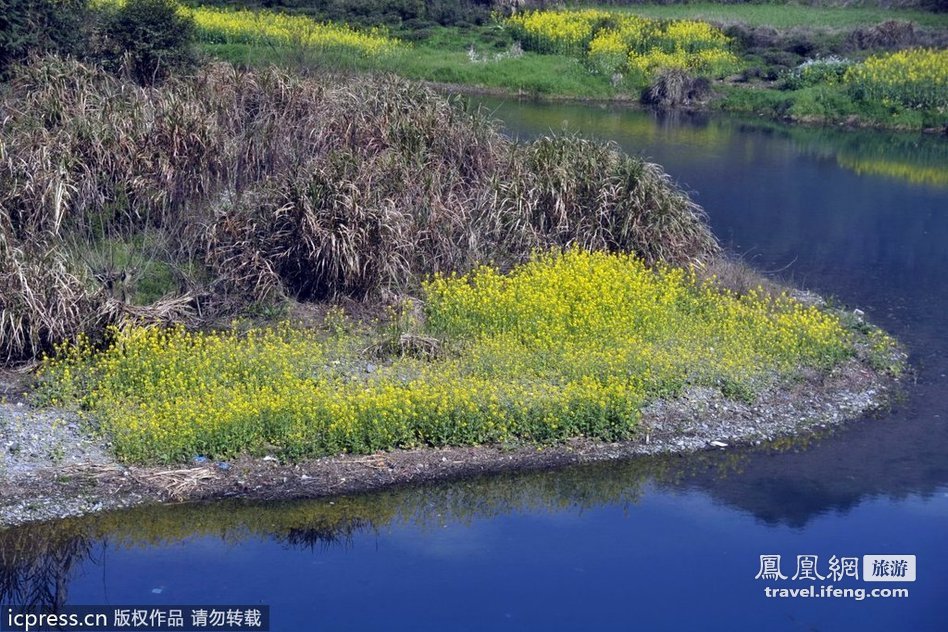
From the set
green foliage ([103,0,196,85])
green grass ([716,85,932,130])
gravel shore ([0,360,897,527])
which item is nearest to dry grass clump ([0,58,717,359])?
green foliage ([103,0,196,85])

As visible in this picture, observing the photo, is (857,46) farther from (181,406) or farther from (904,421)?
(181,406)

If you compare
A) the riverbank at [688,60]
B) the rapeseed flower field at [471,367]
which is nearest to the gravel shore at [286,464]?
the rapeseed flower field at [471,367]

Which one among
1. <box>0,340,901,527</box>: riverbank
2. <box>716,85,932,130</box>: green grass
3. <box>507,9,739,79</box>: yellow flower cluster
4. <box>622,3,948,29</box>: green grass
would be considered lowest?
<box>0,340,901,527</box>: riverbank

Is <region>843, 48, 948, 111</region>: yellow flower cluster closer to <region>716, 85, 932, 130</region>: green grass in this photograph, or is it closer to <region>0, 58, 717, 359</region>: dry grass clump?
<region>716, 85, 932, 130</region>: green grass

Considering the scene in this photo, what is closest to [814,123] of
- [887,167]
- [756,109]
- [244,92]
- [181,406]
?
[756,109]

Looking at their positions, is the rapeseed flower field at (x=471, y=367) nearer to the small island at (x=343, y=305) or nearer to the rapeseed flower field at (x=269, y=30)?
the small island at (x=343, y=305)

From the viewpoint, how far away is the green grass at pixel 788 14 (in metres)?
45.5

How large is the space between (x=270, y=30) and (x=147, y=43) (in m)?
17.0

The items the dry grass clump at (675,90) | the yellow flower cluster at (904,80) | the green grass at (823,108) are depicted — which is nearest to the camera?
the green grass at (823,108)

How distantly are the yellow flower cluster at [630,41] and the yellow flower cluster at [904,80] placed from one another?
4597 millimetres

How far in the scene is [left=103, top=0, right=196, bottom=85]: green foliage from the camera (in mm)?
20984

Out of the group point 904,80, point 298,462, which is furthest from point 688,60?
point 298,462

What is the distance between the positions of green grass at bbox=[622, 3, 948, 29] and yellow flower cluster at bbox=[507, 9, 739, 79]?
3.39 m

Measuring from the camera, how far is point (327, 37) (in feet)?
119
